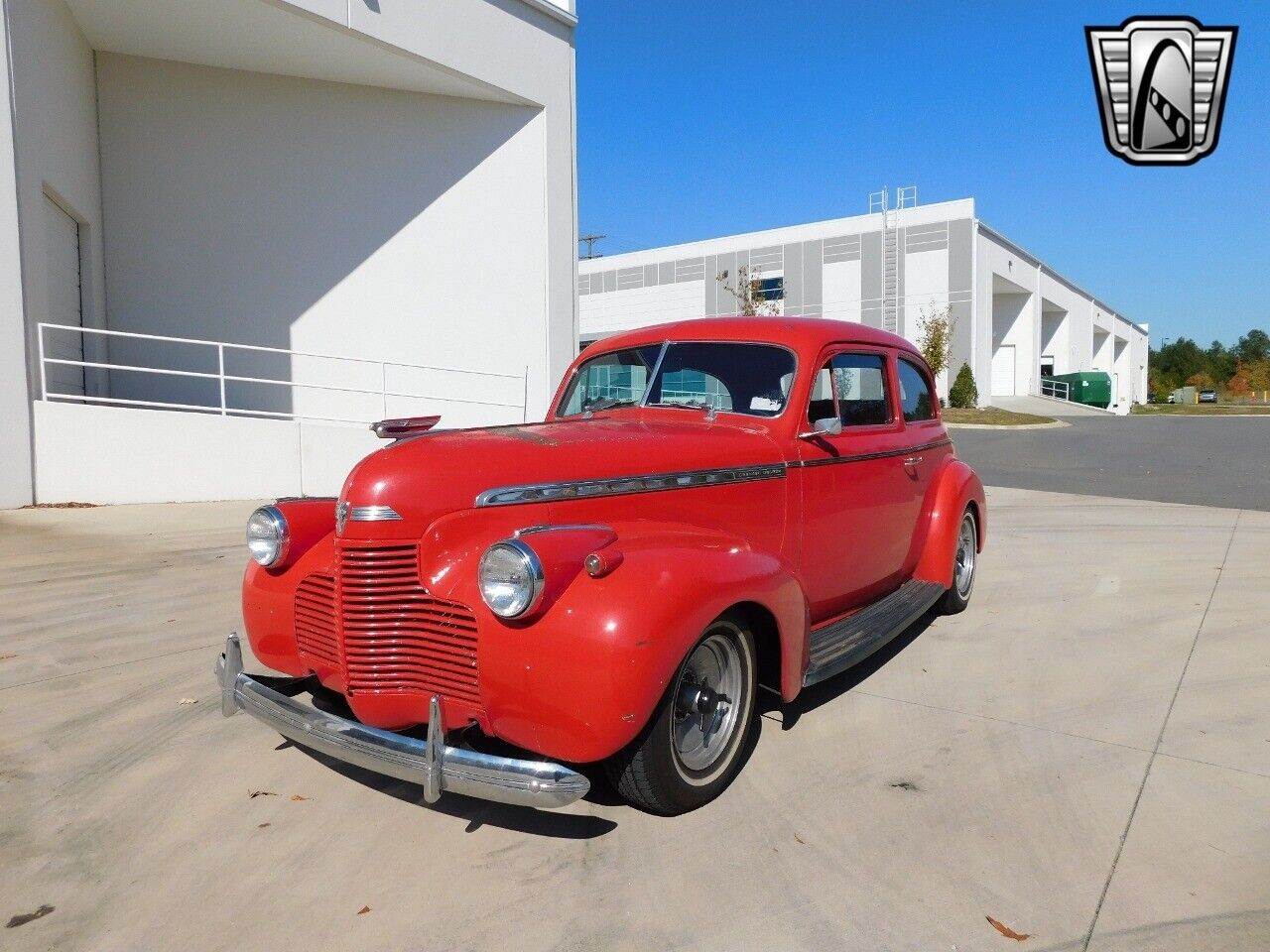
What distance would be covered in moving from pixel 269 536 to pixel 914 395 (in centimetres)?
367

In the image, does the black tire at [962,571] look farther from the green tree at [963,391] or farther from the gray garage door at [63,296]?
the green tree at [963,391]

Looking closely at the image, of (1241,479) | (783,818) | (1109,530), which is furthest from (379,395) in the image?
(1241,479)

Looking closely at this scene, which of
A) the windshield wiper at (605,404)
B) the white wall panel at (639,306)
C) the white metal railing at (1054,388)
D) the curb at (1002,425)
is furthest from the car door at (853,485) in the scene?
the white metal railing at (1054,388)

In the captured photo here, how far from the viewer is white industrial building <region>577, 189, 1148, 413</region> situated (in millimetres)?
37125

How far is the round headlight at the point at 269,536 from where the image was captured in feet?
10.7

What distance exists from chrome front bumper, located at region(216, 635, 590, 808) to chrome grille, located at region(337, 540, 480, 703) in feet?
0.53

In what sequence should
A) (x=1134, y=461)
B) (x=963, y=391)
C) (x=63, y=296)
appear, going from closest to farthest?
(x=63, y=296) < (x=1134, y=461) < (x=963, y=391)

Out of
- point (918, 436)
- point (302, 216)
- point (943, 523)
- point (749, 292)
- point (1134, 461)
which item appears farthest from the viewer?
point (749, 292)

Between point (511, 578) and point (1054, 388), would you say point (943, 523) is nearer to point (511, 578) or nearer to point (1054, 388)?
point (511, 578)

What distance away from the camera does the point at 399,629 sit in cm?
279

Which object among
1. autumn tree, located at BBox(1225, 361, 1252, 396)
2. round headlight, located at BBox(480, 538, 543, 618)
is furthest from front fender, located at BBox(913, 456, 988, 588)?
autumn tree, located at BBox(1225, 361, 1252, 396)

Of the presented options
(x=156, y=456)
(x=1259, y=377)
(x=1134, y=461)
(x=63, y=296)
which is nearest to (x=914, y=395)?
(x=156, y=456)

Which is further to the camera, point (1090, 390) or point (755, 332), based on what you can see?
point (1090, 390)

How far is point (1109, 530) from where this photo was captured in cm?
859
